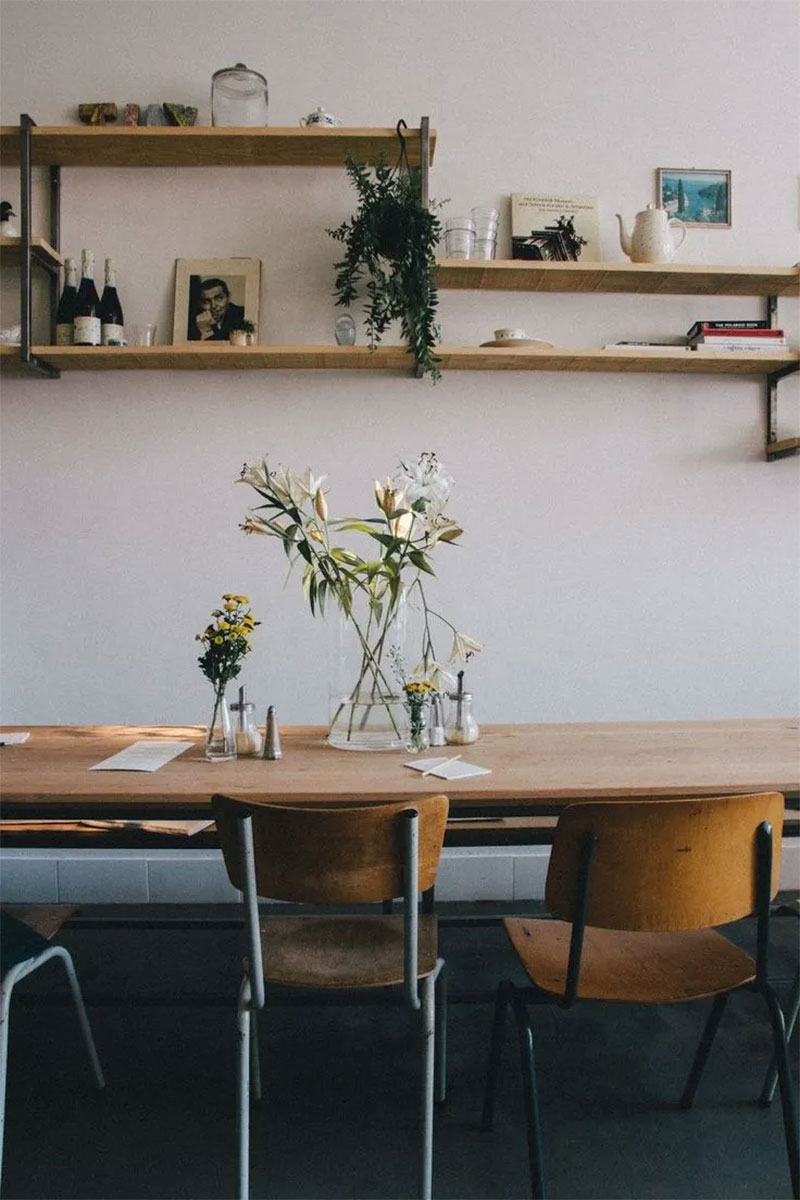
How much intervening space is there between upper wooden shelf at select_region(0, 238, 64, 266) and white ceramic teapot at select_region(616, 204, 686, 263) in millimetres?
1861

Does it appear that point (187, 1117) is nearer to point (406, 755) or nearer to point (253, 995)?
point (253, 995)

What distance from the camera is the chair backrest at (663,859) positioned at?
4.53ft

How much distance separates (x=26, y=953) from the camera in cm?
164

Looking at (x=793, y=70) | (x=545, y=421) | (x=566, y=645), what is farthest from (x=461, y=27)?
(x=566, y=645)

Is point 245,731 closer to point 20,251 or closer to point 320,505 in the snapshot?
point 320,505

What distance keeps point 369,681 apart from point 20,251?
190 cm

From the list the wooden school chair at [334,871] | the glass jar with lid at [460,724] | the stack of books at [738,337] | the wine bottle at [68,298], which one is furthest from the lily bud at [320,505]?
the stack of books at [738,337]

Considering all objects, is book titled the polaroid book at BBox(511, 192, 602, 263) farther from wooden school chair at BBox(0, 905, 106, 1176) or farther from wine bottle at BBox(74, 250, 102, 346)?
wooden school chair at BBox(0, 905, 106, 1176)

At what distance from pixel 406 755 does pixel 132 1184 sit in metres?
0.97

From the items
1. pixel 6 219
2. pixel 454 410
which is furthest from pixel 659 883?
pixel 6 219

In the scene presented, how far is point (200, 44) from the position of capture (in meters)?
3.00

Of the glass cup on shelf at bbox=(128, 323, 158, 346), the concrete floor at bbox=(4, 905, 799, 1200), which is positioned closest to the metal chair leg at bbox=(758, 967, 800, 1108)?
the concrete floor at bbox=(4, 905, 799, 1200)

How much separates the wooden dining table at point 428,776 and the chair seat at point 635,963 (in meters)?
0.25

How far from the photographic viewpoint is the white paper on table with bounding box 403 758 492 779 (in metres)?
1.77
